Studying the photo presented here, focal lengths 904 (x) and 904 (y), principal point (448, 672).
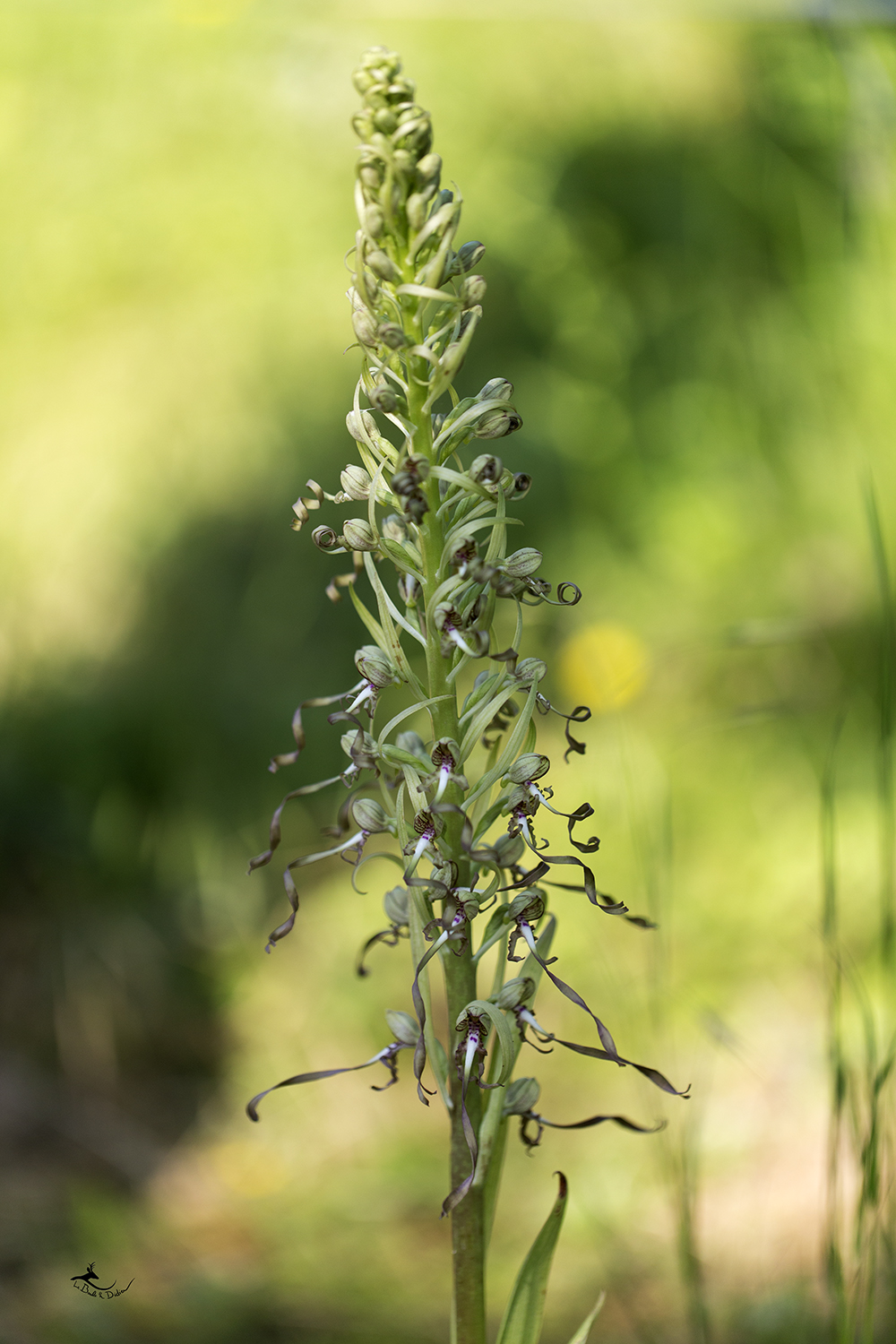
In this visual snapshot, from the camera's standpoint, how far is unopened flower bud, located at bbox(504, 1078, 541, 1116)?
119 centimetres

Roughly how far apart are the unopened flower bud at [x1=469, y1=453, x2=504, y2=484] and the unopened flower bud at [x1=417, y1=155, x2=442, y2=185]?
0.34m

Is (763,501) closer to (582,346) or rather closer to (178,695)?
(582,346)

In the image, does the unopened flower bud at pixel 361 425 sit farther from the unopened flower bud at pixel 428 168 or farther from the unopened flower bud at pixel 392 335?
the unopened flower bud at pixel 428 168

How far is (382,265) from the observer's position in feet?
3.56

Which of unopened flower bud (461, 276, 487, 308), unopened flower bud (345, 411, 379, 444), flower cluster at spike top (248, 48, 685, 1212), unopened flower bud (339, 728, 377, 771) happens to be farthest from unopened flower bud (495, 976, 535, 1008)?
unopened flower bud (461, 276, 487, 308)

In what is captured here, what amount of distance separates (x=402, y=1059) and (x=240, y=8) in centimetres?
577

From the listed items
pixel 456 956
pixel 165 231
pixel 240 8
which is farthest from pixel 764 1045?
pixel 240 8

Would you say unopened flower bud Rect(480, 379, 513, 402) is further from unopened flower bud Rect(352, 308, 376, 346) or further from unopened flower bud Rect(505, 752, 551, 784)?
unopened flower bud Rect(505, 752, 551, 784)

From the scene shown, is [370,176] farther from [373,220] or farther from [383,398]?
[383,398]

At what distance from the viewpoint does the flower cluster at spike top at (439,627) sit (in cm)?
109

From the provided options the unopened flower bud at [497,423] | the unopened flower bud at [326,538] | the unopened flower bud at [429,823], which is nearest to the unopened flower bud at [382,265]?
the unopened flower bud at [497,423]

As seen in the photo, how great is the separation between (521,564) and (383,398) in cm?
27
